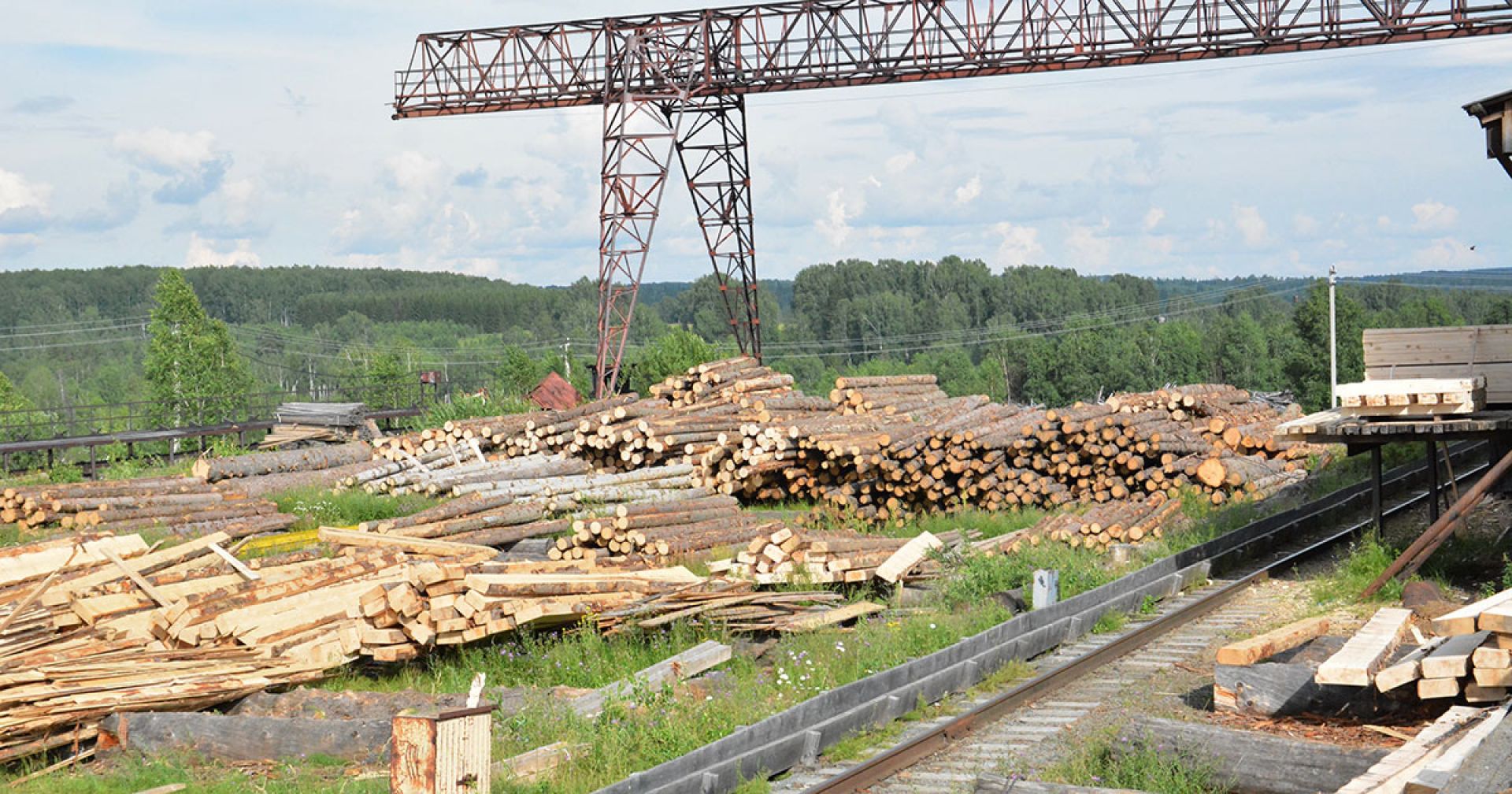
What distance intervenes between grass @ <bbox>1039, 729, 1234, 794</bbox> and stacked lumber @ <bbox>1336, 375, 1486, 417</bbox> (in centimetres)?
596

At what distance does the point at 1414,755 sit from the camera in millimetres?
6848

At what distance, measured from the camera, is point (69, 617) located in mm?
11609

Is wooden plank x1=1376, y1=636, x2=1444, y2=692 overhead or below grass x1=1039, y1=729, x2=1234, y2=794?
overhead

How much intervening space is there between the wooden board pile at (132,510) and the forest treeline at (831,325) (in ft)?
183

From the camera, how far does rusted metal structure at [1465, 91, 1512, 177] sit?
11.6 metres

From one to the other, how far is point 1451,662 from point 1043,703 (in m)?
2.60

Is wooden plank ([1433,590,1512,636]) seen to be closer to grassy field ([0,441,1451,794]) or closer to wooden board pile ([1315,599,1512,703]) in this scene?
wooden board pile ([1315,599,1512,703])

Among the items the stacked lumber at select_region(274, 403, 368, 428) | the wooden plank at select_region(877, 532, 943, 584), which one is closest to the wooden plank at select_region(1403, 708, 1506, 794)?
the wooden plank at select_region(877, 532, 943, 584)

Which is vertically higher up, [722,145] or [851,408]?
[722,145]

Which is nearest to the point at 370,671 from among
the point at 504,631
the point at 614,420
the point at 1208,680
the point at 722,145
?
the point at 504,631

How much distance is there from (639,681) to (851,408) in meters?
13.1

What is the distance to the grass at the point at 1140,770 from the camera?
293 inches

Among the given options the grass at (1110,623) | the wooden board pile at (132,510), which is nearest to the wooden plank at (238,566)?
the wooden board pile at (132,510)

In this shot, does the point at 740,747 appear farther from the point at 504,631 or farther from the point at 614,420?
the point at 614,420
